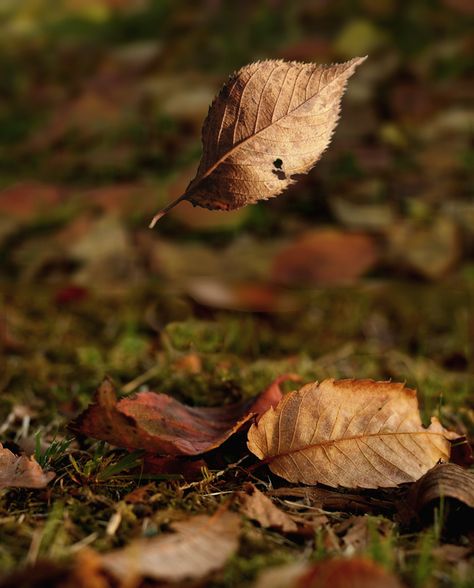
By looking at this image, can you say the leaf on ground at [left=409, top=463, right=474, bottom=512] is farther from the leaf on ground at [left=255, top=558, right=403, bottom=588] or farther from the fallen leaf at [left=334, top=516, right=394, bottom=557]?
the leaf on ground at [left=255, top=558, right=403, bottom=588]

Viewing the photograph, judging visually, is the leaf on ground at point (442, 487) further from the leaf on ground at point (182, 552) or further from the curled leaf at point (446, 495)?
the leaf on ground at point (182, 552)

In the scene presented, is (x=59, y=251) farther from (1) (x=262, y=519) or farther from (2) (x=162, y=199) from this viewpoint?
(1) (x=262, y=519)

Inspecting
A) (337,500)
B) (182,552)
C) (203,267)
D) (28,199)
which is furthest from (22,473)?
(28,199)

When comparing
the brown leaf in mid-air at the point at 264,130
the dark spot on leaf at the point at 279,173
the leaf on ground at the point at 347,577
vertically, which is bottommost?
the leaf on ground at the point at 347,577

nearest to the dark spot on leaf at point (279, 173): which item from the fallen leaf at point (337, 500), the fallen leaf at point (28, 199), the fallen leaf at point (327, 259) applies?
the fallen leaf at point (337, 500)

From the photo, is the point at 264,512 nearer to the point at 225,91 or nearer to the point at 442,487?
the point at 442,487

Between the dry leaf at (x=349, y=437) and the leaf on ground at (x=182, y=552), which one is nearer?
the leaf on ground at (x=182, y=552)

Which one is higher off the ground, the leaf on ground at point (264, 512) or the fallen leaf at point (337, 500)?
the leaf on ground at point (264, 512)
